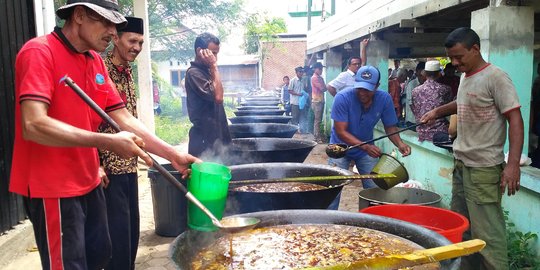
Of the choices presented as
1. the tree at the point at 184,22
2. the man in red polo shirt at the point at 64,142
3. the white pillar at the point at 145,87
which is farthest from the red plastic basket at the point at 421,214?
the tree at the point at 184,22

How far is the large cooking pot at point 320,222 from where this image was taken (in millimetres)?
2221

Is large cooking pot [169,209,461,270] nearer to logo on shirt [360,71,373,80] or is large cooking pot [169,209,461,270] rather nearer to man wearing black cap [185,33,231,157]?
logo on shirt [360,71,373,80]

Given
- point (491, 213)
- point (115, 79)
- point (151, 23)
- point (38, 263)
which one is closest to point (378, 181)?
point (491, 213)

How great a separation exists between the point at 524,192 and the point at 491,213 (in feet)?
3.63

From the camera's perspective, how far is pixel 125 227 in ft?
11.0

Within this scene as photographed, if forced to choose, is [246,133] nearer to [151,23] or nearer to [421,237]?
[421,237]

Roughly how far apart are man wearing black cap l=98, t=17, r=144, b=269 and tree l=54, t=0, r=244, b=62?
19989 millimetres

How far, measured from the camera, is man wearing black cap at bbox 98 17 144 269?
10.9ft

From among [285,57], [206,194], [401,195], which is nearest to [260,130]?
[401,195]

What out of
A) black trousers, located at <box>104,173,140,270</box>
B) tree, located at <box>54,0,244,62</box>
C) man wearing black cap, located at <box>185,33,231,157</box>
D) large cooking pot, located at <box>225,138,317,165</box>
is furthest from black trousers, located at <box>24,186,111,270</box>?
tree, located at <box>54,0,244,62</box>

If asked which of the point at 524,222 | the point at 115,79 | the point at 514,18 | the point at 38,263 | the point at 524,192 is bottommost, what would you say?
the point at 38,263

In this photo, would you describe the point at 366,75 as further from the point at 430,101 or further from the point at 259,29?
the point at 259,29

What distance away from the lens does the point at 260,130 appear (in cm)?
809

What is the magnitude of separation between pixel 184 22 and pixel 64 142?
23.5 m
